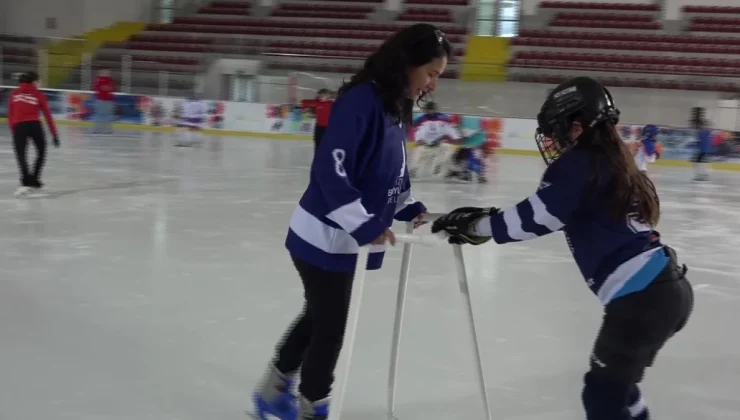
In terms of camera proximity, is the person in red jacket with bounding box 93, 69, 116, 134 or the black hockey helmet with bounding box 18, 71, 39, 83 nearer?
the black hockey helmet with bounding box 18, 71, 39, 83

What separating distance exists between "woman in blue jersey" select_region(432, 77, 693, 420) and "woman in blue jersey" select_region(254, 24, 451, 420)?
0.98ft

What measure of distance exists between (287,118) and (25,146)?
8.54 meters

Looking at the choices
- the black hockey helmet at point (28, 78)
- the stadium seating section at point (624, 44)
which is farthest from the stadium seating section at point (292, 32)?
the black hockey helmet at point (28, 78)

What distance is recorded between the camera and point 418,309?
3641 millimetres

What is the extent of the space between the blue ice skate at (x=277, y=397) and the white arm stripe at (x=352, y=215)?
29.5 inches

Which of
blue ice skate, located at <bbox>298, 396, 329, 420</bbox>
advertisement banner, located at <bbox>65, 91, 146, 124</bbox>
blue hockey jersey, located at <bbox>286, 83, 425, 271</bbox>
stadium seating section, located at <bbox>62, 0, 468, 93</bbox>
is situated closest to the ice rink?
blue ice skate, located at <bbox>298, 396, 329, 420</bbox>

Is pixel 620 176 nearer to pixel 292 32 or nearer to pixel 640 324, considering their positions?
pixel 640 324

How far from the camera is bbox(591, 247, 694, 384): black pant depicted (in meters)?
1.68

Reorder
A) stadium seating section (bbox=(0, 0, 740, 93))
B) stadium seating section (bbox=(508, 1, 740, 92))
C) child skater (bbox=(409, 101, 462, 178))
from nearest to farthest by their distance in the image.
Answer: child skater (bbox=(409, 101, 462, 178))
stadium seating section (bbox=(0, 0, 740, 93))
stadium seating section (bbox=(508, 1, 740, 92))

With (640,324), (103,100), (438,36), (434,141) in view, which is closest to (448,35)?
(103,100)

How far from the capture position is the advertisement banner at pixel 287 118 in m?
15.0

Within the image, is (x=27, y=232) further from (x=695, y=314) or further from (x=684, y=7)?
(x=684, y=7)

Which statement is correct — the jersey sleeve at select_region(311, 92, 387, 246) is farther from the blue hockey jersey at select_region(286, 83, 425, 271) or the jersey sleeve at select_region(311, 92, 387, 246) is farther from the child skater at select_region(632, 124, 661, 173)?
the child skater at select_region(632, 124, 661, 173)

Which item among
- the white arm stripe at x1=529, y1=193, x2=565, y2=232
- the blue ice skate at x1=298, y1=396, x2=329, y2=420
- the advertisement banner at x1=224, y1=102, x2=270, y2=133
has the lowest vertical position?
the blue ice skate at x1=298, y1=396, x2=329, y2=420
